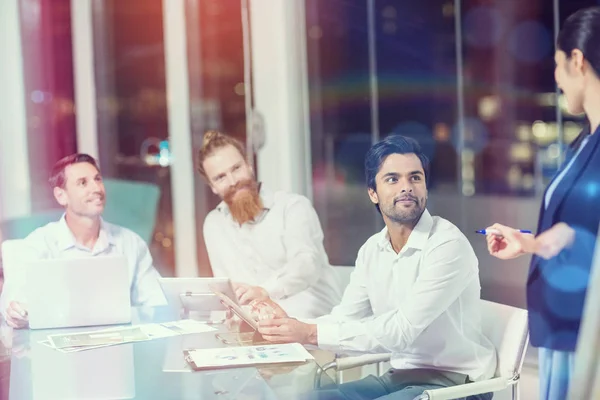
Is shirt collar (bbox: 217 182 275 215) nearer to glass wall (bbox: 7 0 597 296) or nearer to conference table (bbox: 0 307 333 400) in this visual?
glass wall (bbox: 7 0 597 296)

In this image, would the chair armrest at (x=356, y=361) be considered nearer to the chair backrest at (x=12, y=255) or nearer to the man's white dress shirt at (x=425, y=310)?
the man's white dress shirt at (x=425, y=310)

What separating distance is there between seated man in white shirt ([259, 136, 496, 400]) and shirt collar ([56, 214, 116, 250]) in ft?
3.12

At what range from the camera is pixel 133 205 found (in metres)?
3.84

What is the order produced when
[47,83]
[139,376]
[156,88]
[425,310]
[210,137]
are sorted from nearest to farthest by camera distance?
[139,376] → [425,310] → [210,137] → [47,83] → [156,88]

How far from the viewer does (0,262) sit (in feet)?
10.8

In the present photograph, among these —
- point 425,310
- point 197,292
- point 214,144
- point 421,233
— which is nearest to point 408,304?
point 425,310

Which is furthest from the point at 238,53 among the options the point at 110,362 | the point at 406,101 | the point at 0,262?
the point at 110,362

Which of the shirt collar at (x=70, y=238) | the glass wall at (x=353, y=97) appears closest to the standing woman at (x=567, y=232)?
the glass wall at (x=353, y=97)

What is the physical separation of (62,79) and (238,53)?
0.99 metres

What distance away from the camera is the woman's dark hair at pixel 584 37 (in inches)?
90.6

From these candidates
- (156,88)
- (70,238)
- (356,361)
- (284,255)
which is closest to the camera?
(356,361)

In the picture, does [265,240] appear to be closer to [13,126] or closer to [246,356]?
[246,356]

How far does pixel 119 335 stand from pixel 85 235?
0.74 metres

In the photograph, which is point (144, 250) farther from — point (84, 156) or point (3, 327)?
point (3, 327)
